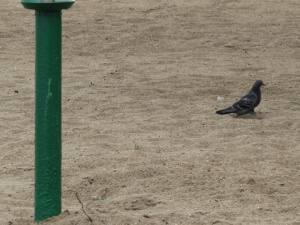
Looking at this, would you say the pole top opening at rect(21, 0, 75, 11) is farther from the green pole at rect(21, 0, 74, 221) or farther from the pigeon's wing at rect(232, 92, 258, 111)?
the pigeon's wing at rect(232, 92, 258, 111)

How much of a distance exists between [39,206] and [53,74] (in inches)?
33.4

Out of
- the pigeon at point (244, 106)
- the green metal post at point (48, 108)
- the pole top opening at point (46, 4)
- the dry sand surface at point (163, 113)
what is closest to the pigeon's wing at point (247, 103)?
the pigeon at point (244, 106)

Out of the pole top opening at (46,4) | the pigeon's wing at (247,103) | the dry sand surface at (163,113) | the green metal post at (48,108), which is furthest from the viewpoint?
the pigeon's wing at (247,103)

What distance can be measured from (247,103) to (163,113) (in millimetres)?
954

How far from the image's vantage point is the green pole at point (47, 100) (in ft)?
14.6

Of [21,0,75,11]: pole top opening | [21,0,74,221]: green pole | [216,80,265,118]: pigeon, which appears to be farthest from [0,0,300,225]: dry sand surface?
[21,0,75,11]: pole top opening

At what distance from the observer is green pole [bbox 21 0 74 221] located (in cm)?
446

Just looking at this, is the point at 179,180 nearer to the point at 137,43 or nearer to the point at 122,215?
the point at 122,215

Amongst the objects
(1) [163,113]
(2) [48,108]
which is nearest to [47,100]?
(2) [48,108]

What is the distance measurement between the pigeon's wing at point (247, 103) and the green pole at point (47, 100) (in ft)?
13.9

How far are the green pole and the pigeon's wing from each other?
4.24 meters

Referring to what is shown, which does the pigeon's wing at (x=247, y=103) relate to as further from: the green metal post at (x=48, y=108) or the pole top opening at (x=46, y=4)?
the pole top opening at (x=46, y=4)

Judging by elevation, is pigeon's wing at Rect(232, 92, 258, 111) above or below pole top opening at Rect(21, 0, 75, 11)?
below

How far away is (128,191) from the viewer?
18.8 ft
